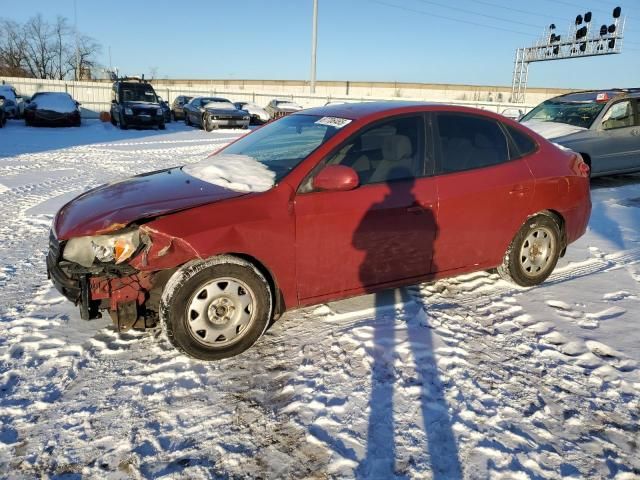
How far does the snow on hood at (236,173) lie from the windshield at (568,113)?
25.4 feet

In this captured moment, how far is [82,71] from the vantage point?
59250 mm

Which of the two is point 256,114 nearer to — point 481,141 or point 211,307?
point 481,141

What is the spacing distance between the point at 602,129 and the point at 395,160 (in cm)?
720

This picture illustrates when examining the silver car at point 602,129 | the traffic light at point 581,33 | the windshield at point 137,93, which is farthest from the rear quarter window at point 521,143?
the traffic light at point 581,33

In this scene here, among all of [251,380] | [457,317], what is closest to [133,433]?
[251,380]

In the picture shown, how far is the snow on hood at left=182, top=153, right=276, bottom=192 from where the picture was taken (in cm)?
331

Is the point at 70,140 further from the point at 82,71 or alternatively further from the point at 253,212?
the point at 82,71

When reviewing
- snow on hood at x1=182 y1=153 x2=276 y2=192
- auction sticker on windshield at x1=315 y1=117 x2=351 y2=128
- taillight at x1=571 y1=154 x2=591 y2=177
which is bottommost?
snow on hood at x1=182 y1=153 x2=276 y2=192

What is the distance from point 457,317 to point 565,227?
63.4 inches

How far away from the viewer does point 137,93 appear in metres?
21.1

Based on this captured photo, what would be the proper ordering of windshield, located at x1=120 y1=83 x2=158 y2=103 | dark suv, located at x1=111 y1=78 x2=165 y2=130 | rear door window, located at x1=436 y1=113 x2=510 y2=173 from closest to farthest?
rear door window, located at x1=436 y1=113 x2=510 y2=173 → dark suv, located at x1=111 y1=78 x2=165 y2=130 → windshield, located at x1=120 y1=83 x2=158 y2=103

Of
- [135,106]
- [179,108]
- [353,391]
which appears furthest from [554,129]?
[179,108]

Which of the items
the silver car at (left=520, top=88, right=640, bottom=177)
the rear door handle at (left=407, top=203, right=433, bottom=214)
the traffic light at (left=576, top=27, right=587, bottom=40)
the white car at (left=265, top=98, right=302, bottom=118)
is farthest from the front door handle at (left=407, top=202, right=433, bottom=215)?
the traffic light at (left=576, top=27, right=587, bottom=40)

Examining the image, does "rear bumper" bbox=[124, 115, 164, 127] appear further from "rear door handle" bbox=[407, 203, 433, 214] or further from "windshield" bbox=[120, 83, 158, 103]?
"rear door handle" bbox=[407, 203, 433, 214]
